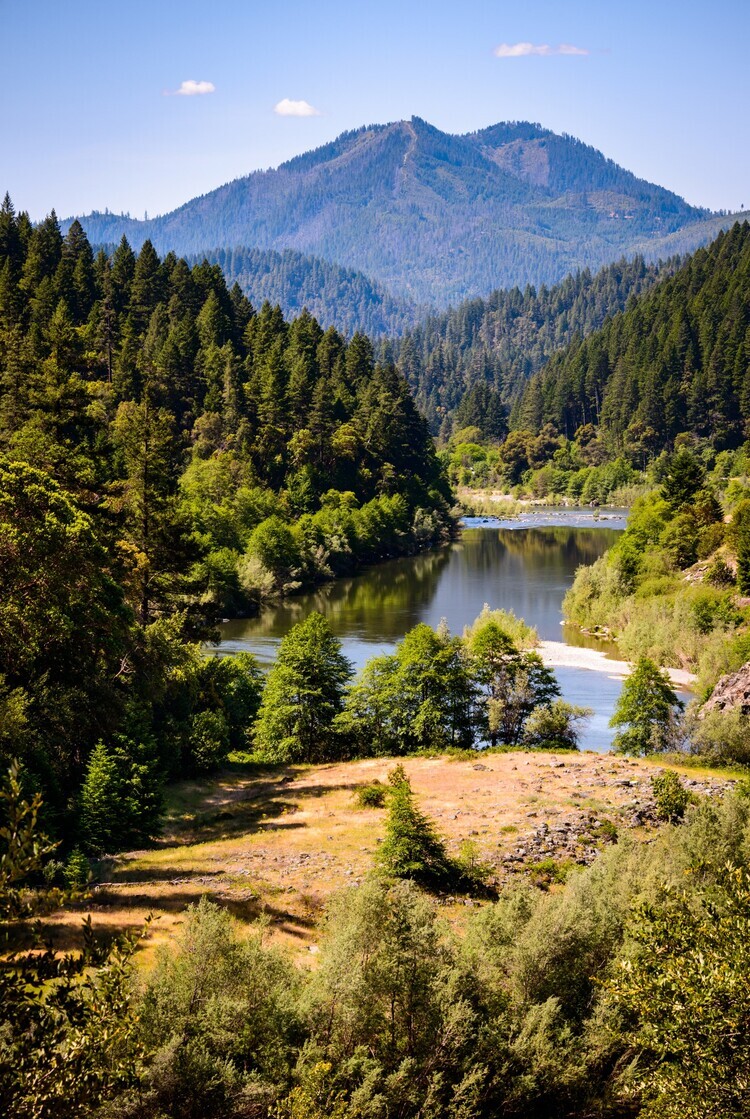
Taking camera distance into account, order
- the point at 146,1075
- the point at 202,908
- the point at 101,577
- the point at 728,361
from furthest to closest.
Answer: the point at 728,361, the point at 101,577, the point at 202,908, the point at 146,1075

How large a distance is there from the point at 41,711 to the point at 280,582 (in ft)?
183

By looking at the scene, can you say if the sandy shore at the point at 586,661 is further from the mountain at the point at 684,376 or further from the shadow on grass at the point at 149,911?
the mountain at the point at 684,376

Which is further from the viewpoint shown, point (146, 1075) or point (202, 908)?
point (202, 908)

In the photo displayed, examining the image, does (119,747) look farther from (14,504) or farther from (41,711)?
(14,504)

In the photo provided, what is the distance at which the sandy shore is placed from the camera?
57.6 metres

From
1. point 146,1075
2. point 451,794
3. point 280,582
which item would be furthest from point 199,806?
point 280,582

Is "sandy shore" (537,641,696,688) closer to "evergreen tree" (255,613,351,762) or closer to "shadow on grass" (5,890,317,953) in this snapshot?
"evergreen tree" (255,613,351,762)

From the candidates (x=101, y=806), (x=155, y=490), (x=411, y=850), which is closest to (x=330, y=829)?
(x=411, y=850)

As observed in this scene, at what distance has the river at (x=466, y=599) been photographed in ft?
195

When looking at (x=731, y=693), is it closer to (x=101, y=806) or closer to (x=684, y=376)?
(x=101, y=806)

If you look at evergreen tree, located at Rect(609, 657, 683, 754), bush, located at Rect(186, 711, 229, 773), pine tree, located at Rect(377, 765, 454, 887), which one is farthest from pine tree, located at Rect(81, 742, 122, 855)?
evergreen tree, located at Rect(609, 657, 683, 754)

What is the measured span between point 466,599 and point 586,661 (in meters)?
21.2

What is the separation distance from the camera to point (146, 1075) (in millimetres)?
13648

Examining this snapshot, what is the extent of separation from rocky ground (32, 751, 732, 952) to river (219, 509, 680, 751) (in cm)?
1121
